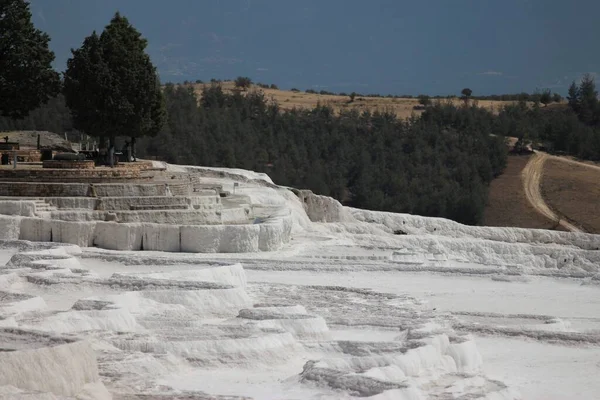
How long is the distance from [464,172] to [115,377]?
45.6 meters

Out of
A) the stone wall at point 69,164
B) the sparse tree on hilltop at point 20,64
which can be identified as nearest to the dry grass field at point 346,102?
the sparse tree on hilltop at point 20,64

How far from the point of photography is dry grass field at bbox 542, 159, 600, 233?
51125 millimetres

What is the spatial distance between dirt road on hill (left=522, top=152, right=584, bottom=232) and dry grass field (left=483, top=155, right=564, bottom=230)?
22cm

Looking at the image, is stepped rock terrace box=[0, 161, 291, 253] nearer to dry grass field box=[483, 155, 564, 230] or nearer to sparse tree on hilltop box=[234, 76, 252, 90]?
dry grass field box=[483, 155, 564, 230]

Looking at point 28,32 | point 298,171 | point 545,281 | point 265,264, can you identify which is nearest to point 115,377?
point 265,264

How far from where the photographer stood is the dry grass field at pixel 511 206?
51125 mm

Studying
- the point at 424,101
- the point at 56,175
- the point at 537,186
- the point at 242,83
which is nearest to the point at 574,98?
the point at 424,101

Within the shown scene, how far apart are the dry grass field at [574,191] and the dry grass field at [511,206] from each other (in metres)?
1.07

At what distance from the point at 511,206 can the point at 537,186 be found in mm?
2294

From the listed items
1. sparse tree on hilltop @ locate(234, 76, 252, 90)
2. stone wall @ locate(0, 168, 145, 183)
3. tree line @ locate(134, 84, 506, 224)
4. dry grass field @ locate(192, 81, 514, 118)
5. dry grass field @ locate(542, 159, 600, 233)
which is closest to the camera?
stone wall @ locate(0, 168, 145, 183)

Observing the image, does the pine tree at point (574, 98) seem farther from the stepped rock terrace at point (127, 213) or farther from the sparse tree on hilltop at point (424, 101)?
the stepped rock terrace at point (127, 213)

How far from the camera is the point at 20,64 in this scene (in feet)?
125

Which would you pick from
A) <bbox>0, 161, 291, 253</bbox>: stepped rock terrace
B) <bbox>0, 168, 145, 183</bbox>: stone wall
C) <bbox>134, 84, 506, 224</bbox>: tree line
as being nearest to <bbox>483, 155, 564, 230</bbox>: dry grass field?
<bbox>134, 84, 506, 224</bbox>: tree line

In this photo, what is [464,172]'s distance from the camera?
58.6 meters
